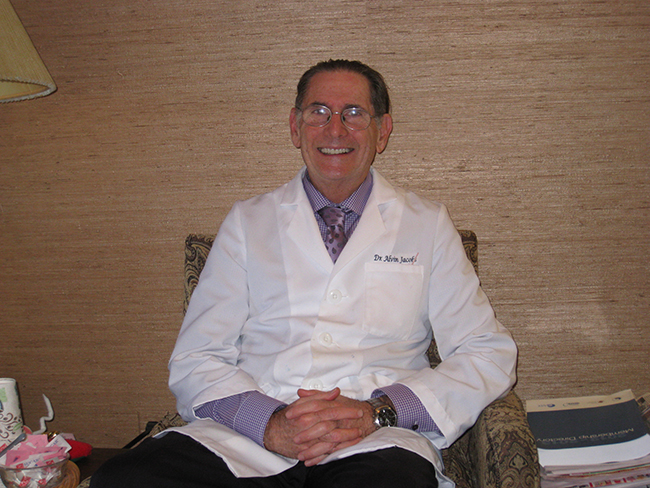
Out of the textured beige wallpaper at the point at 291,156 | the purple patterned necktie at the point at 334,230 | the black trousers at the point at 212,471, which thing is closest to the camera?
the black trousers at the point at 212,471

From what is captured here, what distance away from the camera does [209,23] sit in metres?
2.08

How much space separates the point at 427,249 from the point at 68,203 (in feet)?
4.97

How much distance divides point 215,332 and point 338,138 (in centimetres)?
73

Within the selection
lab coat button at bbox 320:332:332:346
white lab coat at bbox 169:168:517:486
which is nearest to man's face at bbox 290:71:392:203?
white lab coat at bbox 169:168:517:486

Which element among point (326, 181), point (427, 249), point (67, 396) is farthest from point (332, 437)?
point (67, 396)

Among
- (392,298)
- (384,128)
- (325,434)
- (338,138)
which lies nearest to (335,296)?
(392,298)

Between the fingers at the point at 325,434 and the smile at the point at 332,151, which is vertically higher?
the smile at the point at 332,151

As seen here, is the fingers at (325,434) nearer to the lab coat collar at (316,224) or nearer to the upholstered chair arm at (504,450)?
the upholstered chair arm at (504,450)

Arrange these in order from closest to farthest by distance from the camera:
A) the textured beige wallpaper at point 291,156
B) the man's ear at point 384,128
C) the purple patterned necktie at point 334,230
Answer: the purple patterned necktie at point 334,230 → the man's ear at point 384,128 → the textured beige wallpaper at point 291,156

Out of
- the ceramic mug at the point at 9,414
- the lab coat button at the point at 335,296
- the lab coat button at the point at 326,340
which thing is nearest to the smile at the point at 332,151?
the lab coat button at the point at 335,296

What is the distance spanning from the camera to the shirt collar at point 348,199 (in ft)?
5.73

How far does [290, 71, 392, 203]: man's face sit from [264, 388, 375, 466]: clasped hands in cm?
72

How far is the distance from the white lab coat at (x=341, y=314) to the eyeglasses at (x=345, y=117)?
8.9 inches

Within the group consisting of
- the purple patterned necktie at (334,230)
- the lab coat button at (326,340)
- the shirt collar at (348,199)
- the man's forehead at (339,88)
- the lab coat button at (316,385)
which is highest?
the man's forehead at (339,88)
